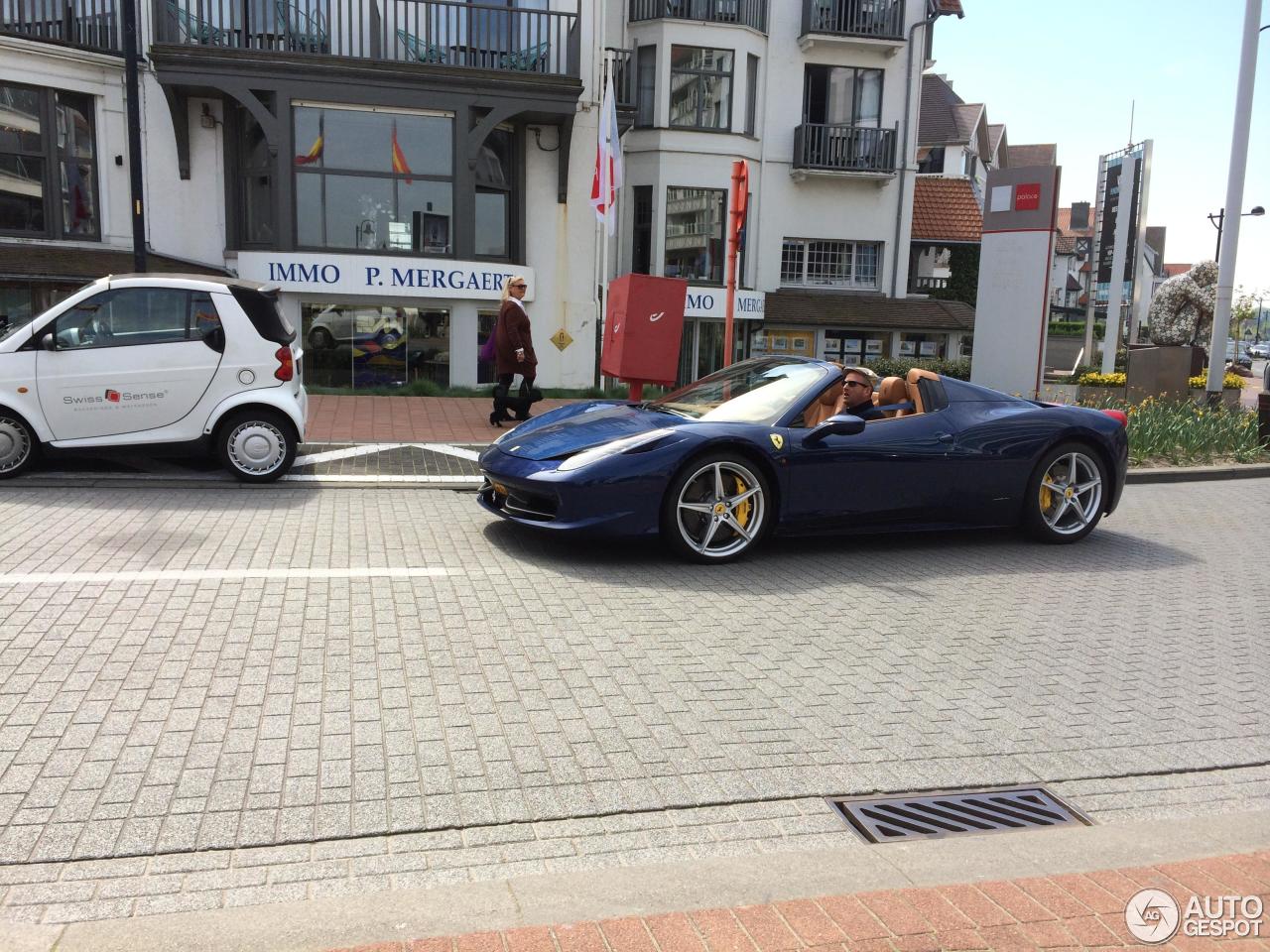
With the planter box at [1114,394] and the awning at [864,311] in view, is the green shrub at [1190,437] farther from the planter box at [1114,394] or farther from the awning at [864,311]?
the awning at [864,311]

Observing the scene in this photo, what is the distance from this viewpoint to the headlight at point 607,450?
20.9ft

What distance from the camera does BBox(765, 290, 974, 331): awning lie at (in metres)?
25.8

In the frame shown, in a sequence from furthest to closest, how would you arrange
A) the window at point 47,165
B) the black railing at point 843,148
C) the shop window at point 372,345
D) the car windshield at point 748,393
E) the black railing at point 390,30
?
the black railing at point 843,148 < the shop window at point 372,345 < the black railing at point 390,30 < the window at point 47,165 < the car windshield at point 748,393

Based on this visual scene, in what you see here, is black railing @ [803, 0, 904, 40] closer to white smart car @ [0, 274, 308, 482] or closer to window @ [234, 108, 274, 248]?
window @ [234, 108, 274, 248]

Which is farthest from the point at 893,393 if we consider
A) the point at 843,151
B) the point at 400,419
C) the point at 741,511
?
the point at 843,151

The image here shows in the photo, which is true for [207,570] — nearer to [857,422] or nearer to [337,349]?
[857,422]

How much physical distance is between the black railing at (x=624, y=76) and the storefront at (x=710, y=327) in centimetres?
452

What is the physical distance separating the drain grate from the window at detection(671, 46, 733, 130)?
23.0m

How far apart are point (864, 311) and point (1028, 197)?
11843 millimetres

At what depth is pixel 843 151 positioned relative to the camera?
85.0 feet

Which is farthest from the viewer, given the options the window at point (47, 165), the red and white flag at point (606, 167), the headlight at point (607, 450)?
the window at point (47, 165)

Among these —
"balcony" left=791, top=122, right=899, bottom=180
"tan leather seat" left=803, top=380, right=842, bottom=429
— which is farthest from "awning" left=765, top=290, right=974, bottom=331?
"tan leather seat" left=803, top=380, right=842, bottom=429

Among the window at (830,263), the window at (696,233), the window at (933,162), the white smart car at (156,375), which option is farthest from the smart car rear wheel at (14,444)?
the window at (933,162)

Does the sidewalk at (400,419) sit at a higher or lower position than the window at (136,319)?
lower
